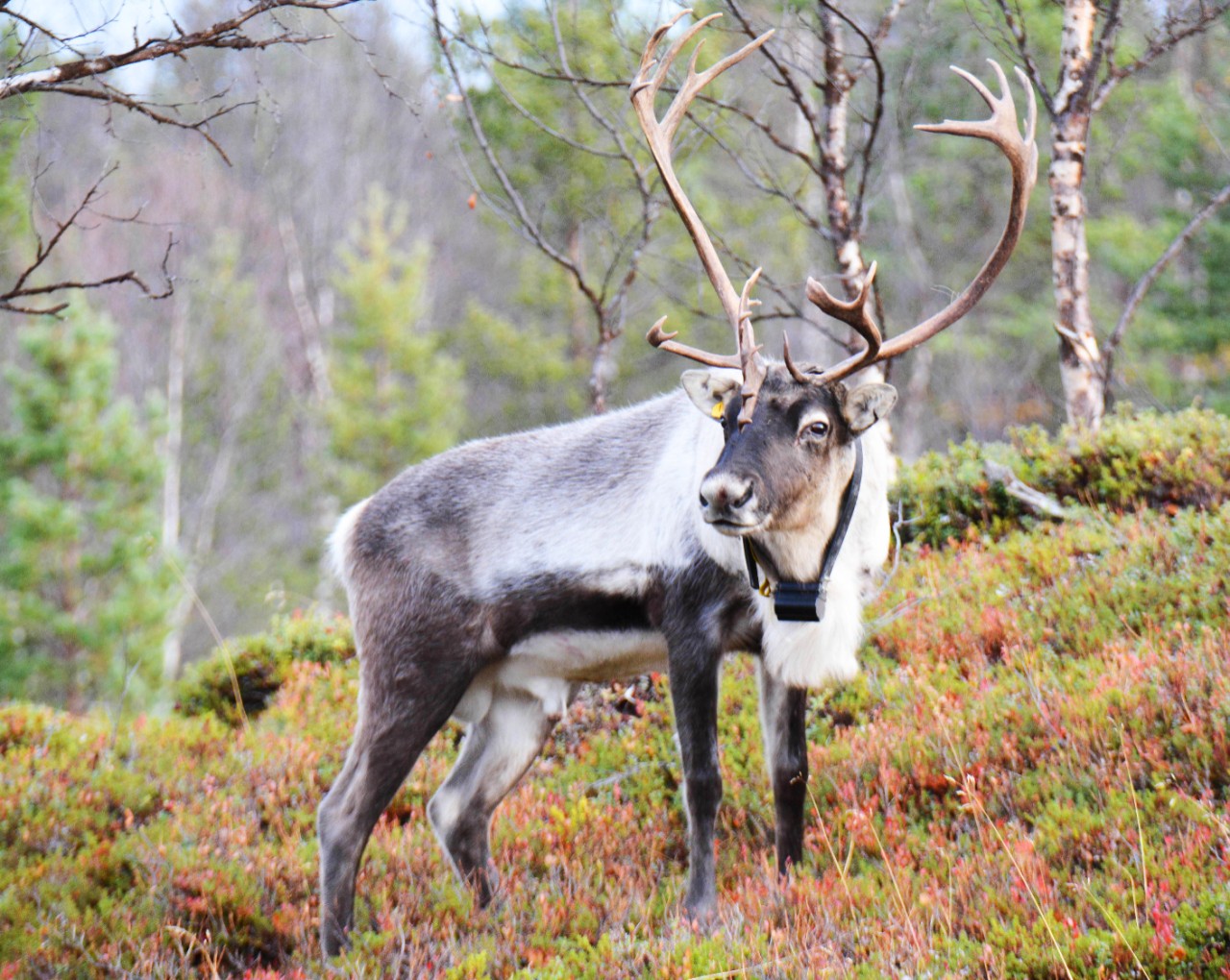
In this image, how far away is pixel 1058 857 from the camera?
12.5 feet

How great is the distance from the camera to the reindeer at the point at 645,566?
3947 mm

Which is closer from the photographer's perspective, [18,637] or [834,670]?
[834,670]

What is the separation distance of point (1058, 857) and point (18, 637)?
1464 cm

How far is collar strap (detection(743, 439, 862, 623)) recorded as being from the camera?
3980 mm

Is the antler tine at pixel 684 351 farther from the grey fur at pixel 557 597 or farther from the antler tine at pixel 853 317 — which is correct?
the antler tine at pixel 853 317

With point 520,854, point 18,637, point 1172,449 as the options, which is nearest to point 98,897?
point 520,854

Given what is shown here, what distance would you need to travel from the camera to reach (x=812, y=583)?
13.3ft

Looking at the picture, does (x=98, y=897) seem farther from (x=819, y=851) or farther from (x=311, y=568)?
(x=311, y=568)

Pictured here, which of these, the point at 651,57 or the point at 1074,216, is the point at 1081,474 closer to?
the point at 1074,216

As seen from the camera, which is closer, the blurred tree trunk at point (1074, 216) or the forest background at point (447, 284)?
the blurred tree trunk at point (1074, 216)

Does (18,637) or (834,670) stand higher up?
(834,670)

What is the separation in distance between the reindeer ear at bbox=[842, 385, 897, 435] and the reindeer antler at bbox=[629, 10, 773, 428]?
311mm

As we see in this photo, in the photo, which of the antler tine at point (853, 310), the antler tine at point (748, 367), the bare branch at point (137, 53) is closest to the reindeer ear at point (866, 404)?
the antler tine at point (853, 310)

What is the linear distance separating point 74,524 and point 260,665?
9562mm
